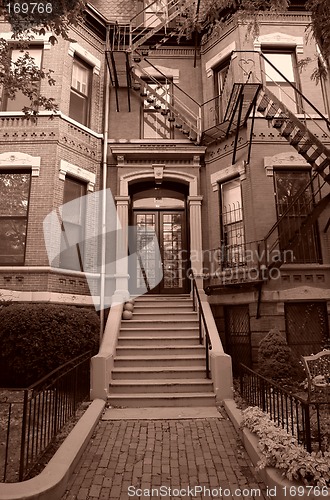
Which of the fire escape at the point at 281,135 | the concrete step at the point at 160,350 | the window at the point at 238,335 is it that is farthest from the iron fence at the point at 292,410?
the fire escape at the point at 281,135

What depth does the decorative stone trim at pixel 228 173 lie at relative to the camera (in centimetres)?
1043

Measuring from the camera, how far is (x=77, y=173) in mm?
10461

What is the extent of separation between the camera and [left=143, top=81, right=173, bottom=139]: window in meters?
12.1

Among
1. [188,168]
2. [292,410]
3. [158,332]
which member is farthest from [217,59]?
[292,410]

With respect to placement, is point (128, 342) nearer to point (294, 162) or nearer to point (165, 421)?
point (165, 421)

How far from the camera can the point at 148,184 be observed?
12.4 m

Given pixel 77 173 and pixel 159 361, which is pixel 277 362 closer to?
pixel 159 361

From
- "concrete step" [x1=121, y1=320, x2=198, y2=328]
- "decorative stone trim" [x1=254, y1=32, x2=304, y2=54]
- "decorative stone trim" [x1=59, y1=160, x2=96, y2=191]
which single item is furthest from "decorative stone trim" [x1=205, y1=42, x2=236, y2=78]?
"concrete step" [x1=121, y1=320, x2=198, y2=328]

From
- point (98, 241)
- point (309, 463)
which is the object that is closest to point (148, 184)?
point (98, 241)

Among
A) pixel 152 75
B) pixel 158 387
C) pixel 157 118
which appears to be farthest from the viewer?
pixel 152 75

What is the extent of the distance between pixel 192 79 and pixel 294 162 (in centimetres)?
483

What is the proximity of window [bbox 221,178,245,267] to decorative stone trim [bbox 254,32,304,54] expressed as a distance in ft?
14.1

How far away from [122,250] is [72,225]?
166 centimetres

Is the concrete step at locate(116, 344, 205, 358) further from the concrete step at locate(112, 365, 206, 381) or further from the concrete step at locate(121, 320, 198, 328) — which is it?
the concrete step at locate(121, 320, 198, 328)
